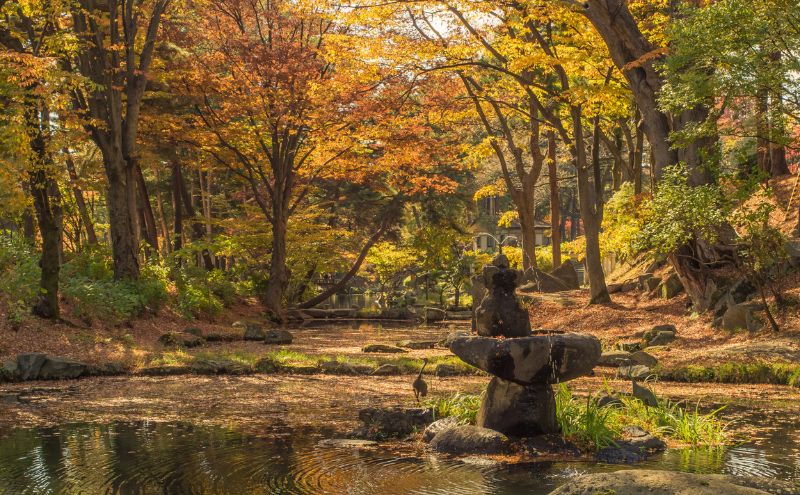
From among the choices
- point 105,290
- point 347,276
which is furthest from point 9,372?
point 347,276

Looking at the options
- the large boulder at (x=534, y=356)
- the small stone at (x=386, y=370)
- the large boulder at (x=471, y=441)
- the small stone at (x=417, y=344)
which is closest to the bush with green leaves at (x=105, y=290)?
the small stone at (x=417, y=344)

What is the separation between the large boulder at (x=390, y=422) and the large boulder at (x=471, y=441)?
0.67 meters

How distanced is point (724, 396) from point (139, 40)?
20.5 m

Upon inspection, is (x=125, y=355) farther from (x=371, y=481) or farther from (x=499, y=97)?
(x=499, y=97)

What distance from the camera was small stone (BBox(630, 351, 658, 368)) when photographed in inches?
552

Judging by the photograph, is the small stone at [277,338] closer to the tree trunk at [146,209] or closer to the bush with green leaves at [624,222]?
the bush with green leaves at [624,222]

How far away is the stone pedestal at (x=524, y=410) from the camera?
8164 mm

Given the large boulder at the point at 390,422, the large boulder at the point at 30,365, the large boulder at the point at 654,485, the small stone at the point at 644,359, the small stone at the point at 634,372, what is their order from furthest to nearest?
the small stone at the point at 644,359, the large boulder at the point at 30,365, the small stone at the point at 634,372, the large boulder at the point at 390,422, the large boulder at the point at 654,485

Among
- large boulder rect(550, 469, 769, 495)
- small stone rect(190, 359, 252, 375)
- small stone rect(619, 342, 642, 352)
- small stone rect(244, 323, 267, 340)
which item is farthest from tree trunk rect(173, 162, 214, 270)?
large boulder rect(550, 469, 769, 495)

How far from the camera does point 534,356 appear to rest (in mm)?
7867

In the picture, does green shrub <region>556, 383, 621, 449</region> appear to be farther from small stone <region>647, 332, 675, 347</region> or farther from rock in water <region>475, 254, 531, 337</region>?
small stone <region>647, 332, 675, 347</region>

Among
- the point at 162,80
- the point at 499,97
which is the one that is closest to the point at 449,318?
the point at 499,97

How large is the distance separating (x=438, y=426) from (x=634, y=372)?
5.94 metres

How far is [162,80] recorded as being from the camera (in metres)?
24.8
